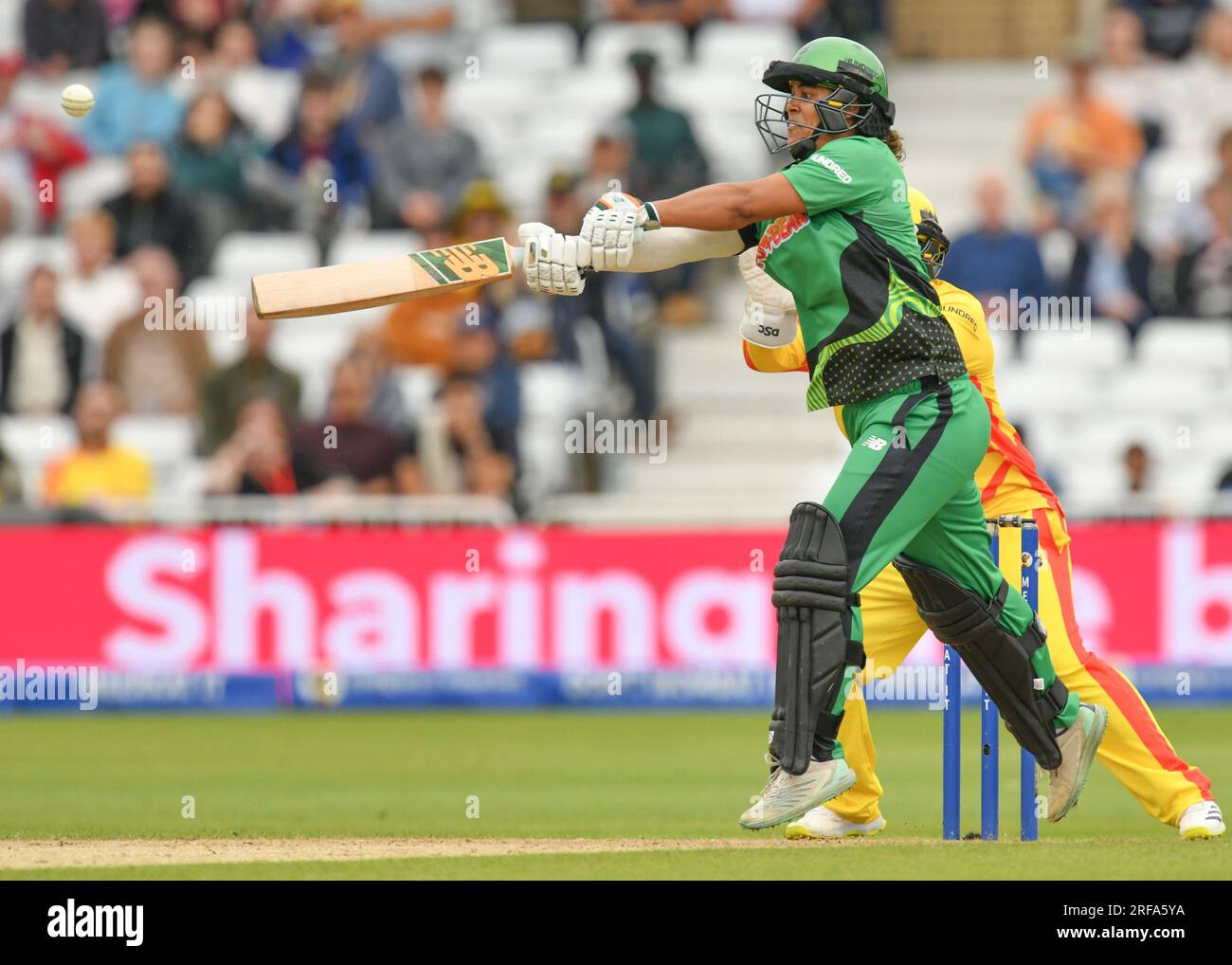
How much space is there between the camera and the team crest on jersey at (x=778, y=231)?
22.2 feet

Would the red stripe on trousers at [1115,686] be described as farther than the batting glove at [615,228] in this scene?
Yes

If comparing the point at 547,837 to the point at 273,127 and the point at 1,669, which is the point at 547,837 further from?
the point at 273,127

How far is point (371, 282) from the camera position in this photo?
6.94 m

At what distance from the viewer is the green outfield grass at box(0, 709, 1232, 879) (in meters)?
6.73

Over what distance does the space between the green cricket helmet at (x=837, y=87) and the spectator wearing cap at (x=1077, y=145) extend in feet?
30.7

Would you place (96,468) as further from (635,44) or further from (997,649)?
(997,649)

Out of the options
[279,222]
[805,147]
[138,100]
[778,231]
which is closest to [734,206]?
[778,231]

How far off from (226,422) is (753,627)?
3655 millimetres

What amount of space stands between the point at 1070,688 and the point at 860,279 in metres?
1.72

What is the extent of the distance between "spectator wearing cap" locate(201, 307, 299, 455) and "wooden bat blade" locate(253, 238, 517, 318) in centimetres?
745

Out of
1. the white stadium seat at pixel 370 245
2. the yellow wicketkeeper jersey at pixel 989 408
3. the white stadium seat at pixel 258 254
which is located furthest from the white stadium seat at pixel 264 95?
the yellow wicketkeeper jersey at pixel 989 408

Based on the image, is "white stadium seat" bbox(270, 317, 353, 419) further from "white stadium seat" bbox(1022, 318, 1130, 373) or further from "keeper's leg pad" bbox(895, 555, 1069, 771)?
"keeper's leg pad" bbox(895, 555, 1069, 771)

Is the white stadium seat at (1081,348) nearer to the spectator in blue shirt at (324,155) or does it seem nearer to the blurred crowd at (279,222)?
the blurred crowd at (279,222)
